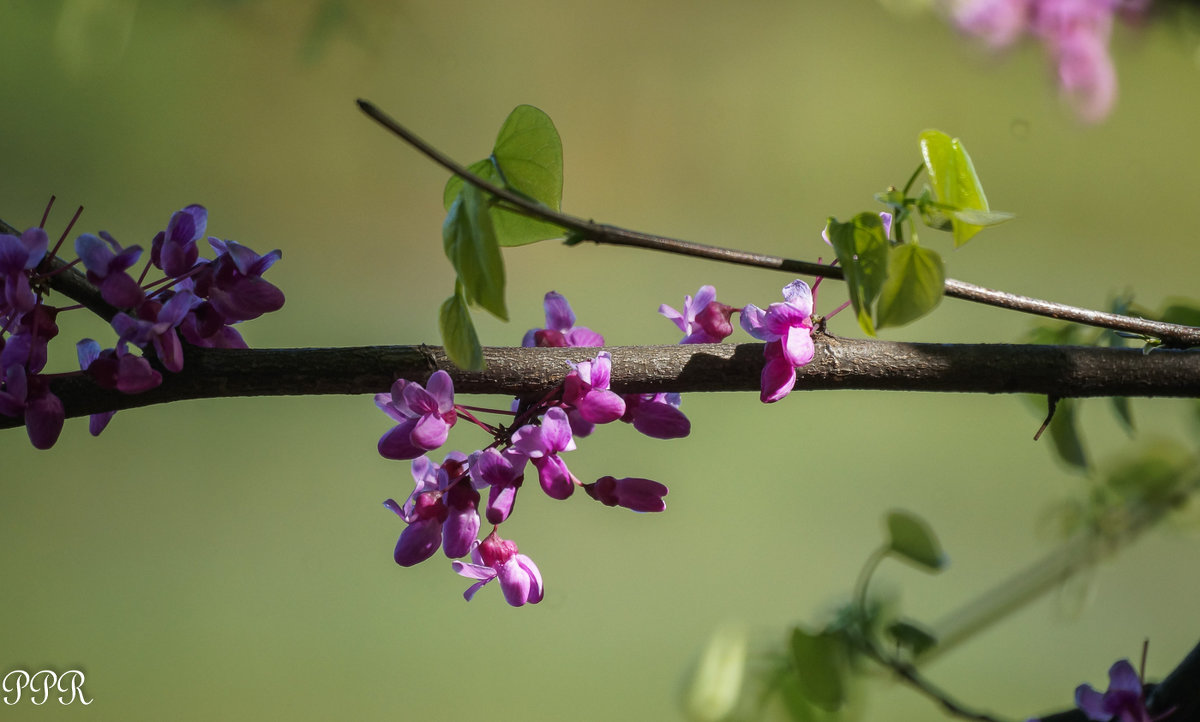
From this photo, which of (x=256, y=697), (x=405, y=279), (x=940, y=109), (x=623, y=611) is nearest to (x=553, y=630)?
(x=623, y=611)

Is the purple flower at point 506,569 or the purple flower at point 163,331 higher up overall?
the purple flower at point 163,331

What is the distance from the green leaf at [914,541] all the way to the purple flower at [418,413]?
0.32m

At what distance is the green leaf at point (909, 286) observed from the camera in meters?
0.29

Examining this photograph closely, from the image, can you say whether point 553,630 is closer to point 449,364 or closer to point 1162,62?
point 449,364

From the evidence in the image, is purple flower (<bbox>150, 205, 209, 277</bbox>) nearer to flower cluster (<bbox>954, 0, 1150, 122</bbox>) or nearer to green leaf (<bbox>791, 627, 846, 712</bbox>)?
green leaf (<bbox>791, 627, 846, 712</bbox>)

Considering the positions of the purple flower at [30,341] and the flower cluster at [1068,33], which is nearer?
the purple flower at [30,341]

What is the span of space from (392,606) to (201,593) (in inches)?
7.4

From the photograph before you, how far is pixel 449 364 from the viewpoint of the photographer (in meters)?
0.30

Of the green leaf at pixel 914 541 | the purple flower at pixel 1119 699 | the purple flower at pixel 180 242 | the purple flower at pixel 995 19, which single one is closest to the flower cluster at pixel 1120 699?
the purple flower at pixel 1119 699

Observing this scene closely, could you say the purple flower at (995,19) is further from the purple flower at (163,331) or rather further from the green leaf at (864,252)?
the purple flower at (163,331)

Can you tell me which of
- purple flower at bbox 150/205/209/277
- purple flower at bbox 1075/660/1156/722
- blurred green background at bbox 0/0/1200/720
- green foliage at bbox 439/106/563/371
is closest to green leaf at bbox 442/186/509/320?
green foliage at bbox 439/106/563/371

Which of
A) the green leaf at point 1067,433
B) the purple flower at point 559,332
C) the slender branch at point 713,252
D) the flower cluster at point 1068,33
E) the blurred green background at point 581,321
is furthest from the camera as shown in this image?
the flower cluster at point 1068,33

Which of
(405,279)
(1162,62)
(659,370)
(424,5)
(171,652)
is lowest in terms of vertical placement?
(659,370)

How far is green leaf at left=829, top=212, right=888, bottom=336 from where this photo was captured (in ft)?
0.94
